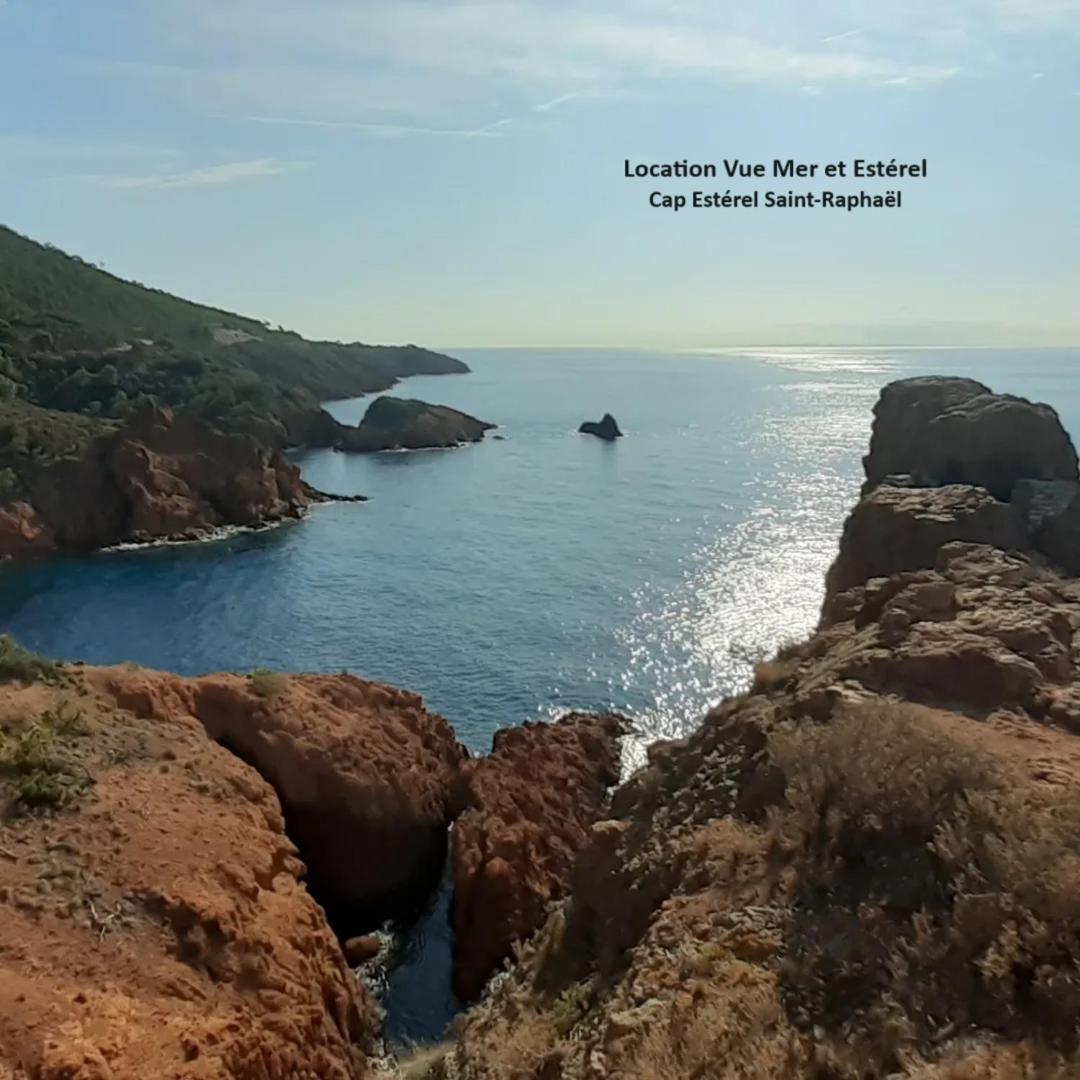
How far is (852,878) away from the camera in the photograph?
→ 10.6 m

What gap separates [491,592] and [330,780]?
24476mm

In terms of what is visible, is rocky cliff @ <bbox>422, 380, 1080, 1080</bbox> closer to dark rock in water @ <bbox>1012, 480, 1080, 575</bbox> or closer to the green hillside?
dark rock in water @ <bbox>1012, 480, 1080, 575</bbox>

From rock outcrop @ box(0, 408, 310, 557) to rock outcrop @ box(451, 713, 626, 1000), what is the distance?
3857 centimetres

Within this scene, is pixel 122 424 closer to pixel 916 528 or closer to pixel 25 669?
pixel 25 669

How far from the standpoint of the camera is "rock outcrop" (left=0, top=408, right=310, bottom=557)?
190ft

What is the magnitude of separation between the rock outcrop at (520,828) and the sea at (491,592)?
3.57ft

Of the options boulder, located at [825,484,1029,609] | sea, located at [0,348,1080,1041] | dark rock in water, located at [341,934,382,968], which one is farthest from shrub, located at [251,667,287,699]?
boulder, located at [825,484,1029,609]

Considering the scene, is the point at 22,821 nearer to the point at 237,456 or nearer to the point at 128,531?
the point at 128,531

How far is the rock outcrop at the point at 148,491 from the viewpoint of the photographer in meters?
57.8

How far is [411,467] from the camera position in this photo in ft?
291

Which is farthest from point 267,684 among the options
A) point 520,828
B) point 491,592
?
point 491,592

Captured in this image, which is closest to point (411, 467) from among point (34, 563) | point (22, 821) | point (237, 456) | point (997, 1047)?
point (237, 456)

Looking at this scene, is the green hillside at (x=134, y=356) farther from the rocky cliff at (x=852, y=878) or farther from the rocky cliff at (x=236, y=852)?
the rocky cliff at (x=852, y=878)

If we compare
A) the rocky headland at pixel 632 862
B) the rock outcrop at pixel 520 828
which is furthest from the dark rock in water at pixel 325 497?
the rocky headland at pixel 632 862
